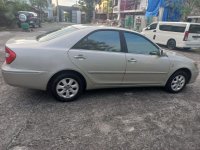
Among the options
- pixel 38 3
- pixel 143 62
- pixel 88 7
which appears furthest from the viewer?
pixel 88 7

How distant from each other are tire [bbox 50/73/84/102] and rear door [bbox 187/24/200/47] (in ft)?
32.9

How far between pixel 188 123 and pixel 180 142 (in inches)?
27.3

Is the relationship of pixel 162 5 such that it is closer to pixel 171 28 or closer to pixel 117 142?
pixel 171 28

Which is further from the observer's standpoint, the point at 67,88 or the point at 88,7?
the point at 88,7

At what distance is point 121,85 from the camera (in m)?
4.48

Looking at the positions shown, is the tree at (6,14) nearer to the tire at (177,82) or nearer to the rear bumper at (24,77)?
the rear bumper at (24,77)

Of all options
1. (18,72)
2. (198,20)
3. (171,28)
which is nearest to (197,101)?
(18,72)

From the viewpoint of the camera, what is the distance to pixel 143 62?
14.5ft

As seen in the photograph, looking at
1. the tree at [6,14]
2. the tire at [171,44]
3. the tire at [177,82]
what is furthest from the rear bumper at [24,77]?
the tree at [6,14]

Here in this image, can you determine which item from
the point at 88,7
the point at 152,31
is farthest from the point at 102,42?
the point at 88,7

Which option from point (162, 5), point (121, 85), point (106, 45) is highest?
point (162, 5)

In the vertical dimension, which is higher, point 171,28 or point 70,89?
point 171,28

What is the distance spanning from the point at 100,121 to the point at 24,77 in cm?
154

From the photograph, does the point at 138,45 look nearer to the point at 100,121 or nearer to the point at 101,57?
the point at 101,57
